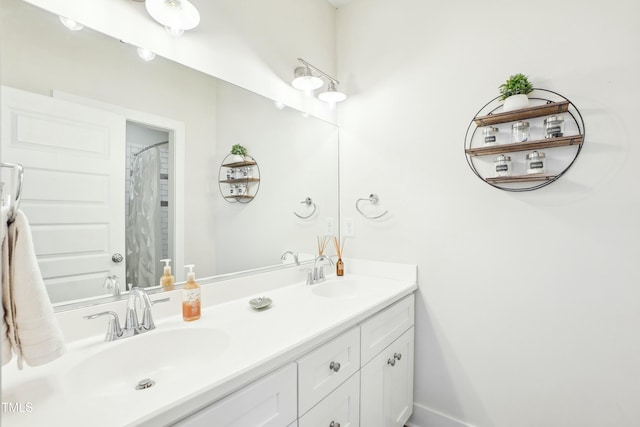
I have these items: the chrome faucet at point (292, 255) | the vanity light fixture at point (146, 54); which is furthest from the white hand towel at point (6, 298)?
the chrome faucet at point (292, 255)

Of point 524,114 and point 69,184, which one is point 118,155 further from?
point 524,114

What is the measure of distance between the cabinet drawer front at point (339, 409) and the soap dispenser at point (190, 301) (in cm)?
53

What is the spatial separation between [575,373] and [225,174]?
5.77 ft

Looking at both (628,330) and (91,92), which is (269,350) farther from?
(628,330)

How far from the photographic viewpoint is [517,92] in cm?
143

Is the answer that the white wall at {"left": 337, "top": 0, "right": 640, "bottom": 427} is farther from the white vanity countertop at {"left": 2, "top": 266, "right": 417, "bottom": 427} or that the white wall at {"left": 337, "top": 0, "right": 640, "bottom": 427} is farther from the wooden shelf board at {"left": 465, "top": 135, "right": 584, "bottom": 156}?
the white vanity countertop at {"left": 2, "top": 266, "right": 417, "bottom": 427}

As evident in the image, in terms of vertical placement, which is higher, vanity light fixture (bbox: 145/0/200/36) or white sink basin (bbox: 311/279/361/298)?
vanity light fixture (bbox: 145/0/200/36)

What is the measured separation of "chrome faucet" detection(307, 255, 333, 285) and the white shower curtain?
80cm

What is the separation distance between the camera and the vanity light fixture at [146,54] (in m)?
1.21

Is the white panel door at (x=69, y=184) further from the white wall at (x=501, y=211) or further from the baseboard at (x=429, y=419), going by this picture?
the baseboard at (x=429, y=419)

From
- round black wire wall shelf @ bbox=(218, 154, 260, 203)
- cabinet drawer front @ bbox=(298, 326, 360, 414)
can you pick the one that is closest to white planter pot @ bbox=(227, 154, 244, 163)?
round black wire wall shelf @ bbox=(218, 154, 260, 203)

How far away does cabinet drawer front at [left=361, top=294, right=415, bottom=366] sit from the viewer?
53.8 inches

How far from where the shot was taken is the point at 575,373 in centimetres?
139

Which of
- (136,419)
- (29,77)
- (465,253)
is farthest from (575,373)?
(29,77)
